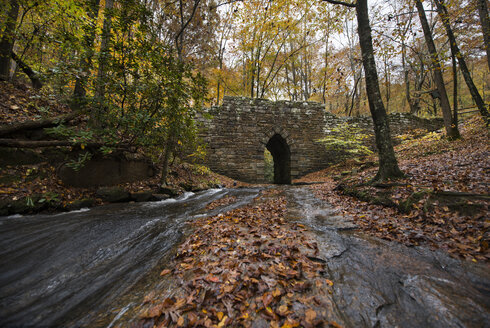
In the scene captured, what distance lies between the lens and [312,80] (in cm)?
1844

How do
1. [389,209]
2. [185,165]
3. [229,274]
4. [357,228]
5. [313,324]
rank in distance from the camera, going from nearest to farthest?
[313,324]
[229,274]
[357,228]
[389,209]
[185,165]

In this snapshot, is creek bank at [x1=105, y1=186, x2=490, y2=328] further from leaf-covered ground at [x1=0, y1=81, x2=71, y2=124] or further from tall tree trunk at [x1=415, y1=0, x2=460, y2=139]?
tall tree trunk at [x1=415, y1=0, x2=460, y2=139]

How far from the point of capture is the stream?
1399 mm

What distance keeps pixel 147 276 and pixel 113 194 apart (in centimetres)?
369

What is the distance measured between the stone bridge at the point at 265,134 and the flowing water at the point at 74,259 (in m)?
6.79

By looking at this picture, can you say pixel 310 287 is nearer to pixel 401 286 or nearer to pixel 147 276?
pixel 401 286

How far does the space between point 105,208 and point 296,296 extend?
460 cm

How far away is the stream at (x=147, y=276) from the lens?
4.59 ft

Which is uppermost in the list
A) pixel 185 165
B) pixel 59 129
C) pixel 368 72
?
pixel 368 72

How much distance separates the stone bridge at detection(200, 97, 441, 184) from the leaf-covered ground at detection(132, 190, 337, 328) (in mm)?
8020

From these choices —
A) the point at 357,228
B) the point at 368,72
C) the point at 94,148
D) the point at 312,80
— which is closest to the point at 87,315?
the point at 357,228

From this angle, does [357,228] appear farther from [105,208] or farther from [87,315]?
[105,208]

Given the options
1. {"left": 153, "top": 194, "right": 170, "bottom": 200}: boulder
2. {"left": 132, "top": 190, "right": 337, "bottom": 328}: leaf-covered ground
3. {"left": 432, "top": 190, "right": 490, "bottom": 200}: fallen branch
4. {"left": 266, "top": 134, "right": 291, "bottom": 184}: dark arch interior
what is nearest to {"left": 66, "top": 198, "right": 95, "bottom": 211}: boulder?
{"left": 153, "top": 194, "right": 170, "bottom": 200}: boulder

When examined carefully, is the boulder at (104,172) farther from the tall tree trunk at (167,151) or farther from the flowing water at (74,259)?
the flowing water at (74,259)
